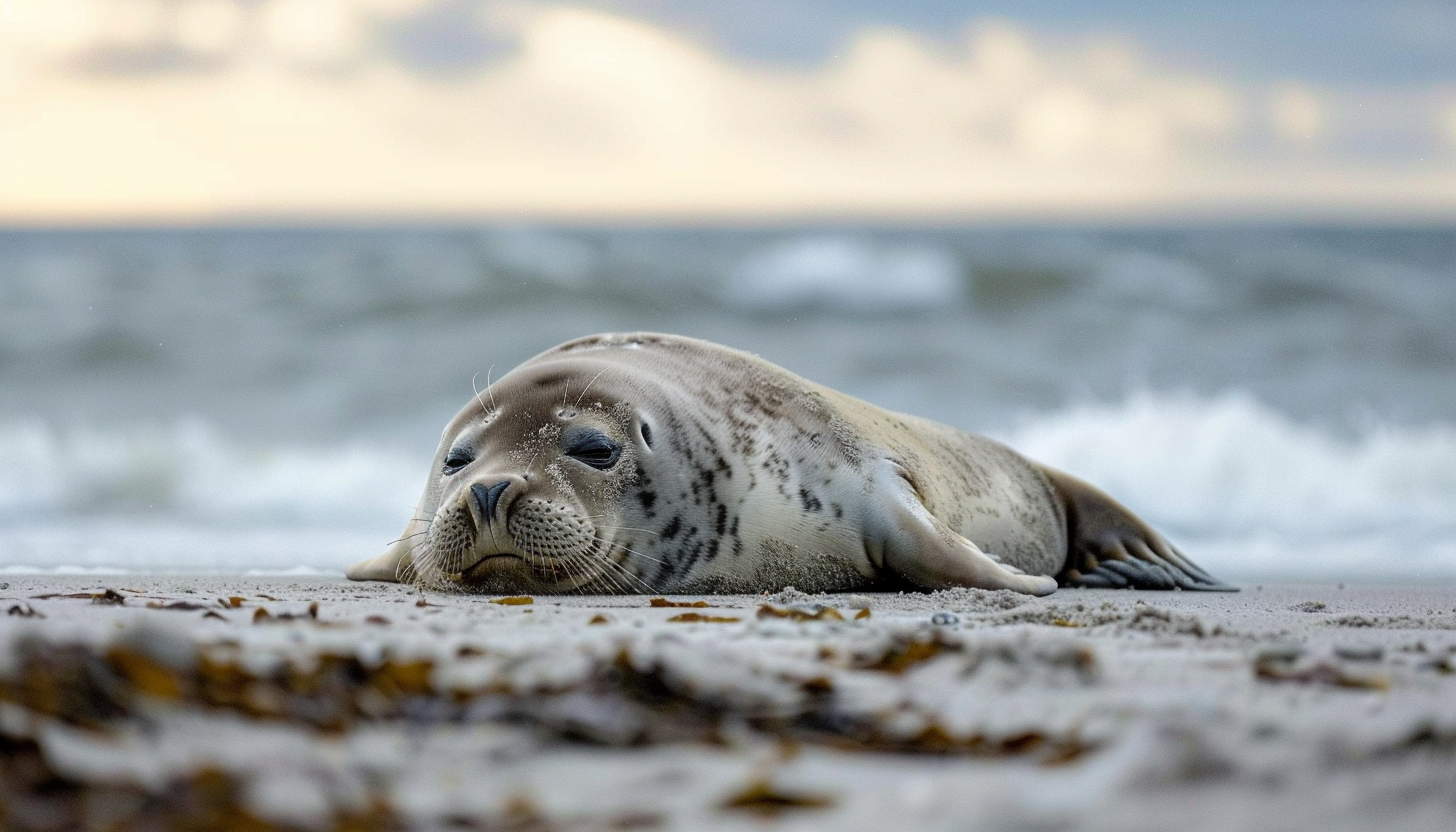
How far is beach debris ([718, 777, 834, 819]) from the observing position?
1971mm

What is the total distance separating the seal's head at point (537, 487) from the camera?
483cm

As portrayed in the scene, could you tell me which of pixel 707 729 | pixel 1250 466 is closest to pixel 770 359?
pixel 1250 466

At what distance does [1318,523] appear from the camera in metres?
10.7

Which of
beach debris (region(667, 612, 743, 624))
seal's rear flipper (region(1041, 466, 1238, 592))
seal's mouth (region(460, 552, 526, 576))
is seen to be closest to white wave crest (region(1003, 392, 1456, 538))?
seal's rear flipper (region(1041, 466, 1238, 592))

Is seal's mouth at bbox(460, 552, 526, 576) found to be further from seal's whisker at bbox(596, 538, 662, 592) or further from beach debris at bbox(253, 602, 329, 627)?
beach debris at bbox(253, 602, 329, 627)

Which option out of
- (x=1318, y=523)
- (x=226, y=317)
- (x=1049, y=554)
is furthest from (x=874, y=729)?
(x=226, y=317)

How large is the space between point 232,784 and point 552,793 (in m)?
0.40

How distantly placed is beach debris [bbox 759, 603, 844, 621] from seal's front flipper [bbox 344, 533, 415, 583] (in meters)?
2.13

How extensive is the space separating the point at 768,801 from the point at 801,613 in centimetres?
209

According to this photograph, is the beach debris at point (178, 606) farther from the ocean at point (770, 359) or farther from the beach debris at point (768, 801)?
the ocean at point (770, 359)

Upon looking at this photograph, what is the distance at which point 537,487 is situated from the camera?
16.1 feet

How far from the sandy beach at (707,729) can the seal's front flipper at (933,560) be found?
71.3 inches

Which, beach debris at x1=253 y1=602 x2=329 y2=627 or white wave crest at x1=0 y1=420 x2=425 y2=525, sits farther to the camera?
white wave crest at x1=0 y1=420 x2=425 y2=525

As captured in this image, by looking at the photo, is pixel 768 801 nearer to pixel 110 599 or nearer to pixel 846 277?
pixel 110 599
